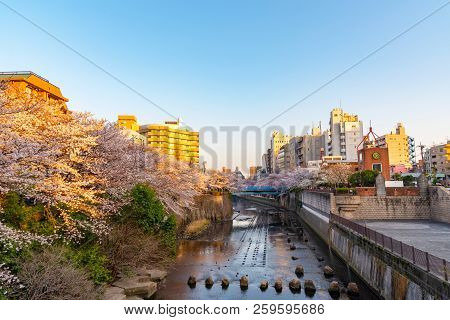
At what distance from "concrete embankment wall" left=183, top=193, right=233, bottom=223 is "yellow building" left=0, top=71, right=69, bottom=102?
1030 inches

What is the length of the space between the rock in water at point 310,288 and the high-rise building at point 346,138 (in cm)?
9847

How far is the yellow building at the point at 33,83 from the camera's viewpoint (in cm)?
4678

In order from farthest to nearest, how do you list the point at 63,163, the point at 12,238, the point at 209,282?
the point at 209,282
the point at 63,163
the point at 12,238

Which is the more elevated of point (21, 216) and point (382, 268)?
point (21, 216)

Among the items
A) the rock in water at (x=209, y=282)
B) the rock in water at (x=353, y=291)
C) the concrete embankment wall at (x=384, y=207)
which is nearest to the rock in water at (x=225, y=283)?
the rock in water at (x=209, y=282)

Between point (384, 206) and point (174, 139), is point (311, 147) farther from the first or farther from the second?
point (384, 206)

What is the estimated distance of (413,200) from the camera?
36562mm

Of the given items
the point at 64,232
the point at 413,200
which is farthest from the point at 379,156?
the point at 64,232

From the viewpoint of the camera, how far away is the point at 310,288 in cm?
2178

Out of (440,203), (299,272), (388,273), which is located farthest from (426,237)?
(440,203)

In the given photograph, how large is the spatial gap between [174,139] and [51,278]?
104 meters

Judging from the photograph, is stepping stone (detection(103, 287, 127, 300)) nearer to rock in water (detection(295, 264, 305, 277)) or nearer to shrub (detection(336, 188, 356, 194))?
rock in water (detection(295, 264, 305, 277))

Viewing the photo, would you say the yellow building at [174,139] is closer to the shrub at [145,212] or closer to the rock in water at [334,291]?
the shrub at [145,212]

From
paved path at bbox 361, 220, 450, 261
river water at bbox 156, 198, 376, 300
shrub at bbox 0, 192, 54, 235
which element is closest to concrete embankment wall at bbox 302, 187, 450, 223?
river water at bbox 156, 198, 376, 300
